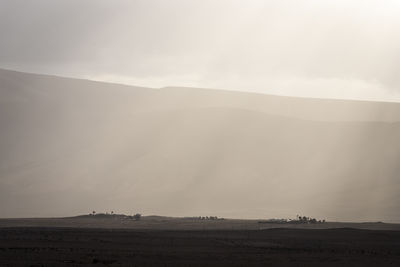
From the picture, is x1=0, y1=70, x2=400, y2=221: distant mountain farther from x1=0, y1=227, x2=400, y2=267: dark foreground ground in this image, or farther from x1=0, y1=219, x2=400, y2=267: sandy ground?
x1=0, y1=227, x2=400, y2=267: dark foreground ground

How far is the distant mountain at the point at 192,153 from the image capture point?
85.8 m

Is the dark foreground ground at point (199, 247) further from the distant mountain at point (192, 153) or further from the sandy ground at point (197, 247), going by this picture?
the distant mountain at point (192, 153)

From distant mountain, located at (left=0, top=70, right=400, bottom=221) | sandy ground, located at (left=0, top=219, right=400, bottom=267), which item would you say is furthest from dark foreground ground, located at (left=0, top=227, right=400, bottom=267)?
distant mountain, located at (left=0, top=70, right=400, bottom=221)

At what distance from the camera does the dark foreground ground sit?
31.2 m

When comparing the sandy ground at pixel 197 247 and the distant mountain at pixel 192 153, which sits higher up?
the distant mountain at pixel 192 153

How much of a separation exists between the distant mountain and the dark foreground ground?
103 ft

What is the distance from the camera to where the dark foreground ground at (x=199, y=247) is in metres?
31.2

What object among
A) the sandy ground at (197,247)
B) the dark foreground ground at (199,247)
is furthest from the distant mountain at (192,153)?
the dark foreground ground at (199,247)

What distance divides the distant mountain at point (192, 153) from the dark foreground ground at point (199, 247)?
31.5 m

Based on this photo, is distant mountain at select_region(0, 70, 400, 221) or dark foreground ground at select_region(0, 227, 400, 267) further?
distant mountain at select_region(0, 70, 400, 221)

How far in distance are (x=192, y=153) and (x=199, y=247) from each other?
66149 millimetres

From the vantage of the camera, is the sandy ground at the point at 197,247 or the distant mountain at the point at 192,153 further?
the distant mountain at the point at 192,153

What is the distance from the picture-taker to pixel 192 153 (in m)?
104

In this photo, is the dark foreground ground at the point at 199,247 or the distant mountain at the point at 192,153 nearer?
the dark foreground ground at the point at 199,247
